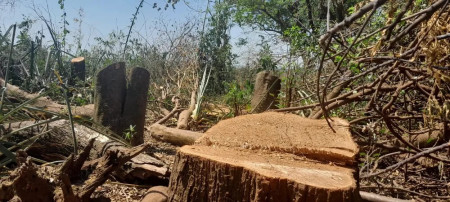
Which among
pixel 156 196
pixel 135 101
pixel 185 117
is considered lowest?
pixel 156 196

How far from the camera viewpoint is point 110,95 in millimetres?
3920

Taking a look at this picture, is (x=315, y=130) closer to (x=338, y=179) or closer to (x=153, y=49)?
(x=338, y=179)

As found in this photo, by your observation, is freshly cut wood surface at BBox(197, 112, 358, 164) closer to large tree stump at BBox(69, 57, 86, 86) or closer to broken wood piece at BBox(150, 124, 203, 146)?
broken wood piece at BBox(150, 124, 203, 146)

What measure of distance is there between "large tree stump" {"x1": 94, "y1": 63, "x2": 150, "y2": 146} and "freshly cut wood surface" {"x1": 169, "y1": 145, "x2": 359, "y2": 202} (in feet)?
8.22

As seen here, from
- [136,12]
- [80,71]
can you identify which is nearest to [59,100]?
[80,71]

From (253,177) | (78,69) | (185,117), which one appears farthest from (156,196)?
(78,69)

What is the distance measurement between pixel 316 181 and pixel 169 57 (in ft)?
24.4

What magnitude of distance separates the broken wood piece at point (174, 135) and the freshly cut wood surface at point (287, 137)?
2.25m

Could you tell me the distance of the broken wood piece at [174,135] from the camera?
14.3 feet

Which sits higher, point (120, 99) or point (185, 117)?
point (120, 99)

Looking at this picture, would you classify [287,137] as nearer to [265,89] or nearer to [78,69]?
[265,89]

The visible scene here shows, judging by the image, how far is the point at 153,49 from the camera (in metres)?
8.98

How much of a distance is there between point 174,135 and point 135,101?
69 centimetres

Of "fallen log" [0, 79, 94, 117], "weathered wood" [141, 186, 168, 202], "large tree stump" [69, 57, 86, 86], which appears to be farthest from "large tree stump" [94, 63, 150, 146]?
"large tree stump" [69, 57, 86, 86]
